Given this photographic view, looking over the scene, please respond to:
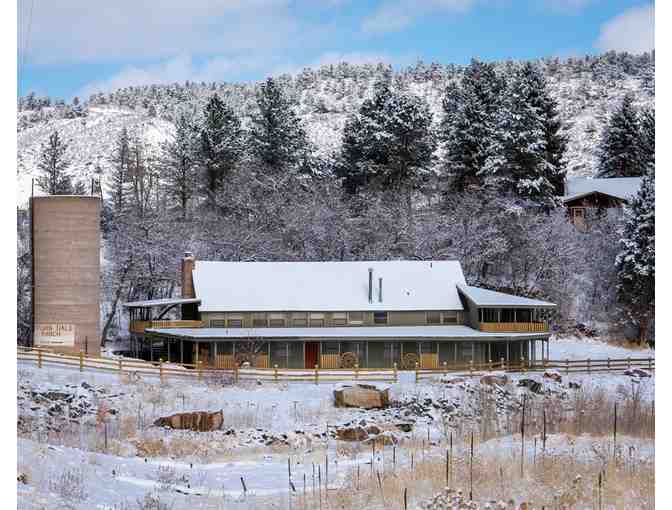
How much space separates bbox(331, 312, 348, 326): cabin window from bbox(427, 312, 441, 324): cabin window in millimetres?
3448

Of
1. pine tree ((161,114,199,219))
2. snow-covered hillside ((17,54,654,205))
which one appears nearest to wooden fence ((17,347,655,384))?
pine tree ((161,114,199,219))

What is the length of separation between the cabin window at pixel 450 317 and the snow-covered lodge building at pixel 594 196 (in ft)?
61.2

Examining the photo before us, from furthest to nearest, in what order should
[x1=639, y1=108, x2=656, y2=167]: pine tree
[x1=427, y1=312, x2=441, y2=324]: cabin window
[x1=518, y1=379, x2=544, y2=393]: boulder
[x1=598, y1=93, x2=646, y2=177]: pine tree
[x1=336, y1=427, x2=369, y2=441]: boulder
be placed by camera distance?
[x1=598, y1=93, x2=646, y2=177]: pine tree, [x1=639, y1=108, x2=656, y2=167]: pine tree, [x1=427, y1=312, x2=441, y2=324]: cabin window, [x1=518, y1=379, x2=544, y2=393]: boulder, [x1=336, y1=427, x2=369, y2=441]: boulder

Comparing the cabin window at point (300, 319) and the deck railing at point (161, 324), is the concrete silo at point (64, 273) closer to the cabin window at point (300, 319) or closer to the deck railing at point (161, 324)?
the deck railing at point (161, 324)

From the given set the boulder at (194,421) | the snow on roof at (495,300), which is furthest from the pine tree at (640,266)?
the boulder at (194,421)

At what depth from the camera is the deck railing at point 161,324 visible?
36.0 meters

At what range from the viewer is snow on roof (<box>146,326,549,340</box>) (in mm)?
34219

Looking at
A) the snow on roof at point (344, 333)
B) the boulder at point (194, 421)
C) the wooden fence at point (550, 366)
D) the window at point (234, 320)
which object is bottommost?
the boulder at point (194, 421)

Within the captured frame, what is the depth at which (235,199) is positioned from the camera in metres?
52.2

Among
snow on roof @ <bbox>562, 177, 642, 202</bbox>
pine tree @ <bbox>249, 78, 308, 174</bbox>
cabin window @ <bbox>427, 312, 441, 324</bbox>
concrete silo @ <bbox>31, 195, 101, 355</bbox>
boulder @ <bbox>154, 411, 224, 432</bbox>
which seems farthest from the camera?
pine tree @ <bbox>249, 78, 308, 174</bbox>

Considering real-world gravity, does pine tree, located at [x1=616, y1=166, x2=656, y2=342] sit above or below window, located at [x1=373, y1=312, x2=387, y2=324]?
above

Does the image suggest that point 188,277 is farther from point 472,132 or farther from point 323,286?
point 472,132

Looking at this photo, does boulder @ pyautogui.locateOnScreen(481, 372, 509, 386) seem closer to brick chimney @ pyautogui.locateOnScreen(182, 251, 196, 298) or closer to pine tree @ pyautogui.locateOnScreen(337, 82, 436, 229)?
brick chimney @ pyautogui.locateOnScreen(182, 251, 196, 298)

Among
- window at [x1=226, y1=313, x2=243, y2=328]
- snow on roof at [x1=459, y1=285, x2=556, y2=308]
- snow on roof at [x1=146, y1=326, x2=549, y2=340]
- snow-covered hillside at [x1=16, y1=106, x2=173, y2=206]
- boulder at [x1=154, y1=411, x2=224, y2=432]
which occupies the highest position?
snow-covered hillside at [x1=16, y1=106, x2=173, y2=206]
